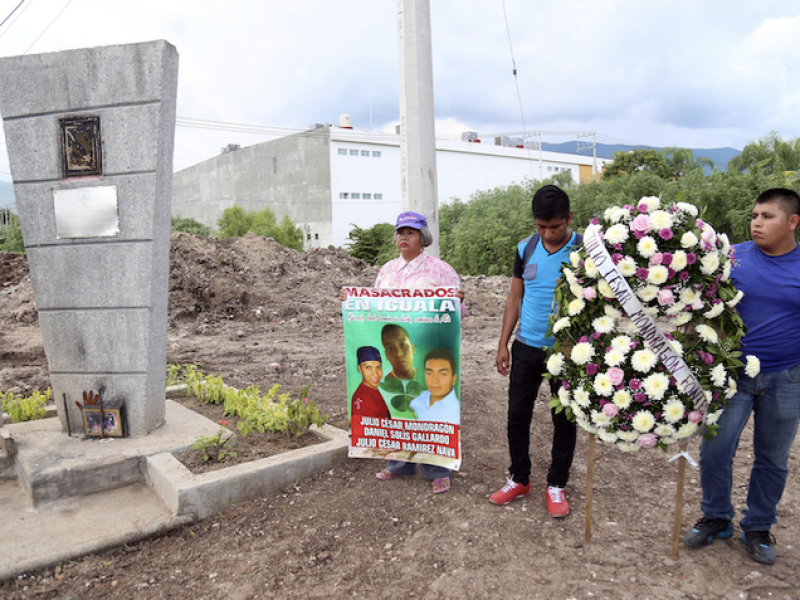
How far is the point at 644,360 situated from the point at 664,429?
330 millimetres

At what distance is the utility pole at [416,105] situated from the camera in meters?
5.24

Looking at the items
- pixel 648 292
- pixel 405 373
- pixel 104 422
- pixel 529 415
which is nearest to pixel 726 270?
pixel 648 292

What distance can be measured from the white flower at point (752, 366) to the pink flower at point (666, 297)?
1.49ft

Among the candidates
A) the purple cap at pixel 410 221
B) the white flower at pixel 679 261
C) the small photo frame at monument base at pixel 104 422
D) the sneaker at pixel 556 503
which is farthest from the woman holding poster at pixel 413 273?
the small photo frame at monument base at pixel 104 422

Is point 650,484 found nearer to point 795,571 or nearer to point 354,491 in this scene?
point 795,571

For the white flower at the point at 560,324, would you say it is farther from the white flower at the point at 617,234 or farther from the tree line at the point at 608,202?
the tree line at the point at 608,202

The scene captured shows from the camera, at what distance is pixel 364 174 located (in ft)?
155

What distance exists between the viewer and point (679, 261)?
8.32 feet

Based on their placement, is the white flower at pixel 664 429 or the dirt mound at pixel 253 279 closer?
the white flower at pixel 664 429

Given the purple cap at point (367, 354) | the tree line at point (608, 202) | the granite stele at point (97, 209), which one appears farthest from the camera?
the tree line at point (608, 202)

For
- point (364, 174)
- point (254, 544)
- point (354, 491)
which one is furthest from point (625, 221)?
point (364, 174)

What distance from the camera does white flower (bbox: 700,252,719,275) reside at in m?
2.54

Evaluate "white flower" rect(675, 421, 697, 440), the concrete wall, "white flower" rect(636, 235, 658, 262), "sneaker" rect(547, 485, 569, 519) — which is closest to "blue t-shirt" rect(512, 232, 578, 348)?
"white flower" rect(636, 235, 658, 262)

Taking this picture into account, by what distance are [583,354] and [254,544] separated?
2.06 m
